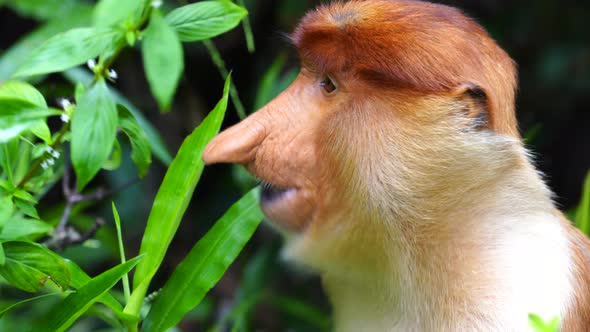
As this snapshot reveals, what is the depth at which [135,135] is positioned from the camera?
81.1 inches

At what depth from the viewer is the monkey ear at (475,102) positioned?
208 cm

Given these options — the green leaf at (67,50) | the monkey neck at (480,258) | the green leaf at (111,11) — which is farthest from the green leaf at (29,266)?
the monkey neck at (480,258)

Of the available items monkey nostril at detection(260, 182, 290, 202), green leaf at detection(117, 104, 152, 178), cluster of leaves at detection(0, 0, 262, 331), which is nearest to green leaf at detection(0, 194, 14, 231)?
cluster of leaves at detection(0, 0, 262, 331)

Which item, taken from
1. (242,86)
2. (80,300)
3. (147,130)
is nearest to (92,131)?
(80,300)

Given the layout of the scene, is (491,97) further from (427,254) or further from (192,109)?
(192,109)

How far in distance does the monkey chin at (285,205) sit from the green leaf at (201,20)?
1.43ft

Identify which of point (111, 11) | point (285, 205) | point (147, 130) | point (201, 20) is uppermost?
point (111, 11)

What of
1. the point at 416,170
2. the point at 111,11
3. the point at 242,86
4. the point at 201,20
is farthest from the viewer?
the point at 242,86

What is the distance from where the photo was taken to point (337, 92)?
7.14ft

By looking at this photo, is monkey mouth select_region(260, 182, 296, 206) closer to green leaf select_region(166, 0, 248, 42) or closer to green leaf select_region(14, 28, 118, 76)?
green leaf select_region(166, 0, 248, 42)

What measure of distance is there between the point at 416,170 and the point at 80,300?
0.92m

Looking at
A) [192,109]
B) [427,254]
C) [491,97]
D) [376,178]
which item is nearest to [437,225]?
[427,254]

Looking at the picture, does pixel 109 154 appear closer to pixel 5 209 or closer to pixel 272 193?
pixel 5 209

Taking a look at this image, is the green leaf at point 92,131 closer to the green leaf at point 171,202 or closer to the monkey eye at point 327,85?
the green leaf at point 171,202
